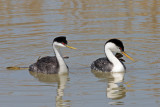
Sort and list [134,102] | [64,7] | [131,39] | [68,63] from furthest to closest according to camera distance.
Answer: [64,7]
[131,39]
[68,63]
[134,102]

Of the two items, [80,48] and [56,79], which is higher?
[80,48]

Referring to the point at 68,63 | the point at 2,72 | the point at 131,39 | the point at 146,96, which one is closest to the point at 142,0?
the point at 131,39

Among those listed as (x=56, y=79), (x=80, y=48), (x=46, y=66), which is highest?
(x=46, y=66)

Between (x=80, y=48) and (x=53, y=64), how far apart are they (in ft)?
9.94

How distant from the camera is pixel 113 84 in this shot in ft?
44.0

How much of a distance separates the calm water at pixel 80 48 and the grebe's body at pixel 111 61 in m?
0.31

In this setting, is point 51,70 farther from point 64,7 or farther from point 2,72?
point 64,7

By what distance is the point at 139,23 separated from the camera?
2108 centimetres

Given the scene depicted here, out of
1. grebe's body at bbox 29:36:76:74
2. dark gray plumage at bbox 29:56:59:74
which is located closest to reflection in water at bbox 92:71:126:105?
grebe's body at bbox 29:36:76:74

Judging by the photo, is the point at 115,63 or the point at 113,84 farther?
the point at 115,63

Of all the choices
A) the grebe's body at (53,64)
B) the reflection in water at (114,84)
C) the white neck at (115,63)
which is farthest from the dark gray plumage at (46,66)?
the white neck at (115,63)

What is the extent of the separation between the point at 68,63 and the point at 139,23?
6.19m

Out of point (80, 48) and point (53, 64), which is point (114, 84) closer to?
point (53, 64)

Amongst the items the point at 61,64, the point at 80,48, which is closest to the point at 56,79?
the point at 61,64
